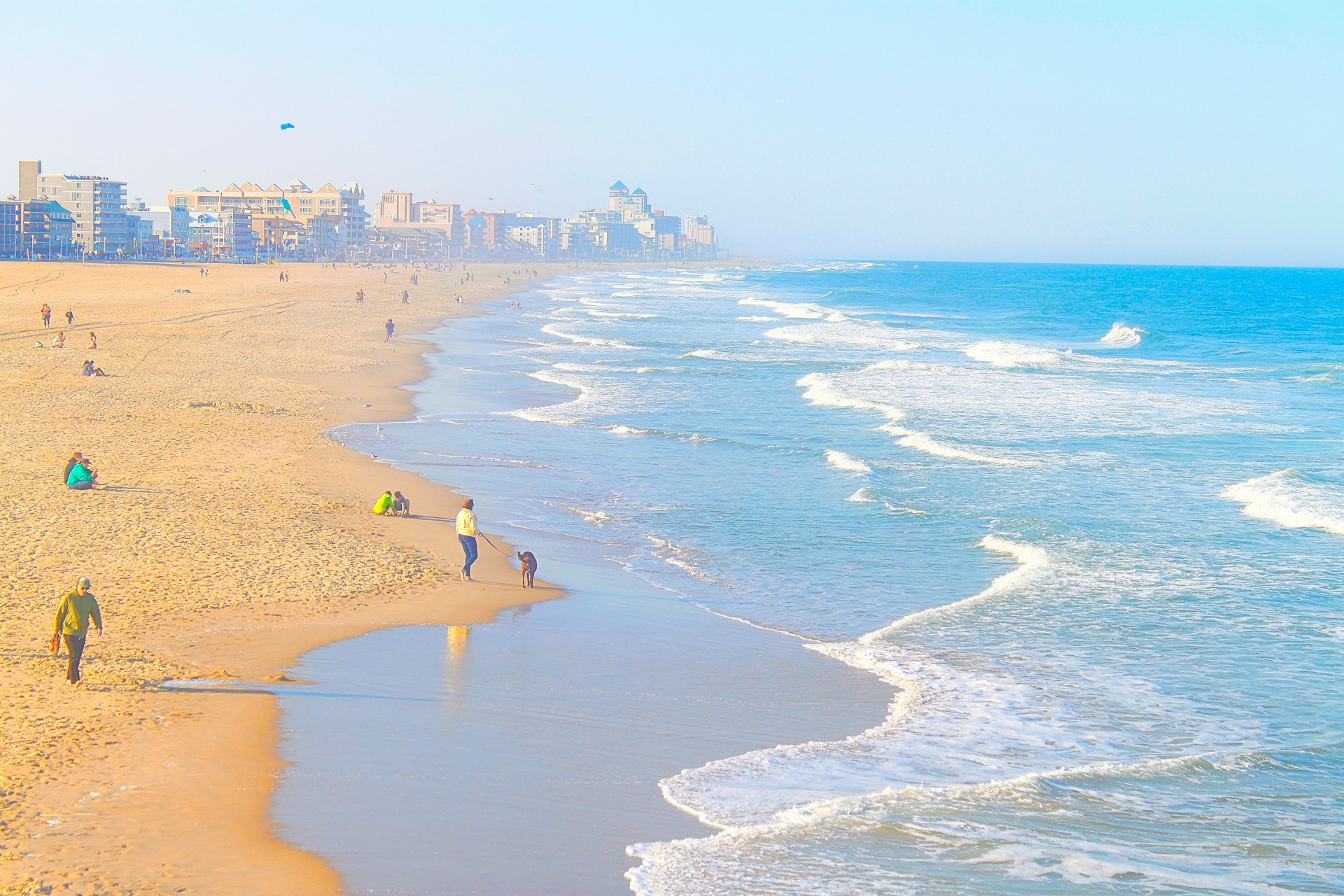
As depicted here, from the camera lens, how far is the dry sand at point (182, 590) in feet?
24.2

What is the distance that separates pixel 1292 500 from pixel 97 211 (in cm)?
14482

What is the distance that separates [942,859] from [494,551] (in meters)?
8.87

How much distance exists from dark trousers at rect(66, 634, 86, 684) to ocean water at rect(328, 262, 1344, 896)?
491cm

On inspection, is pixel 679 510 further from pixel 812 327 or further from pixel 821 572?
pixel 812 327

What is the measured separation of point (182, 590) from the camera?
12.7 metres

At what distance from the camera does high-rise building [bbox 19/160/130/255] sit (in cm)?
13712

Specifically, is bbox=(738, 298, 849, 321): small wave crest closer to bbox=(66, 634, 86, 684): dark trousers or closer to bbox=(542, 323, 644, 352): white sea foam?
bbox=(542, 323, 644, 352): white sea foam

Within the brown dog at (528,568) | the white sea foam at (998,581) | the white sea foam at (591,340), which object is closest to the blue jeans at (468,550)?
the brown dog at (528,568)

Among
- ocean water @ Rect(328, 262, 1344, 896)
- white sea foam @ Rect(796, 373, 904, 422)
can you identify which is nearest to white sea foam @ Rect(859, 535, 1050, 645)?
ocean water @ Rect(328, 262, 1344, 896)

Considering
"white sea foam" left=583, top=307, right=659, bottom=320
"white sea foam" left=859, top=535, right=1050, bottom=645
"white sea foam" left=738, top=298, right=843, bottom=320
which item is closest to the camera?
"white sea foam" left=859, top=535, right=1050, bottom=645

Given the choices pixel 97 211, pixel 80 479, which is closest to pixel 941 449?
pixel 80 479

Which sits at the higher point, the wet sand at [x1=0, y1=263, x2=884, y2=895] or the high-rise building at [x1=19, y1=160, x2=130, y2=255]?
the high-rise building at [x1=19, y1=160, x2=130, y2=255]

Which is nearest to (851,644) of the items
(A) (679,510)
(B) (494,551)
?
(B) (494,551)

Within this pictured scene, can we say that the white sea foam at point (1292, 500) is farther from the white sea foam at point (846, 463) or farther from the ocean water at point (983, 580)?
the white sea foam at point (846, 463)
